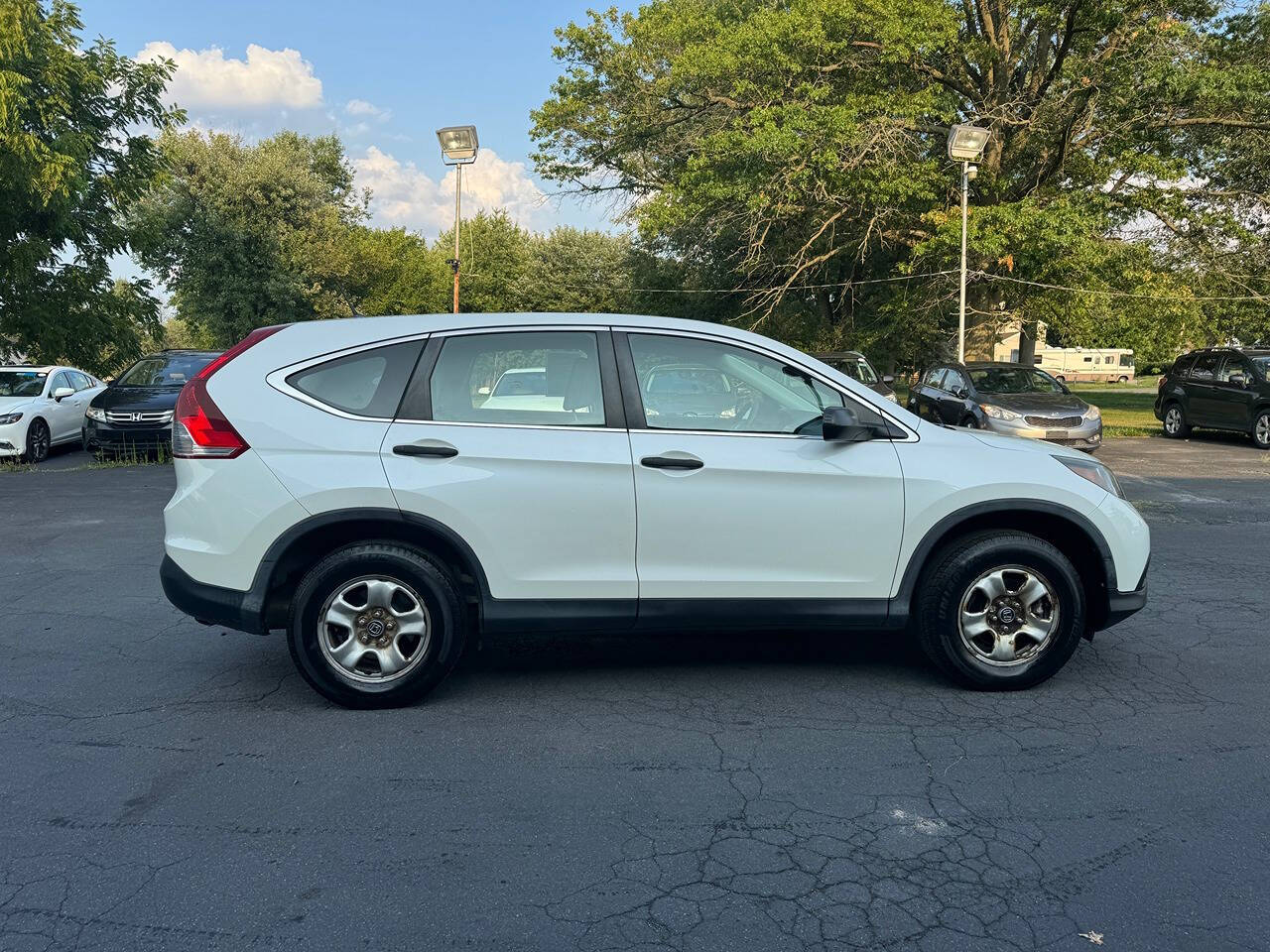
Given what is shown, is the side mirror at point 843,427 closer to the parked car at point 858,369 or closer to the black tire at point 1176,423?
the parked car at point 858,369

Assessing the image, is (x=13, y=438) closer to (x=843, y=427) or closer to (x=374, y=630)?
(x=374, y=630)

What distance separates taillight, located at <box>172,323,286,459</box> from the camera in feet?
14.6

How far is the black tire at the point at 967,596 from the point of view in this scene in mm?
4680

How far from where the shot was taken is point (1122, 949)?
2740 millimetres

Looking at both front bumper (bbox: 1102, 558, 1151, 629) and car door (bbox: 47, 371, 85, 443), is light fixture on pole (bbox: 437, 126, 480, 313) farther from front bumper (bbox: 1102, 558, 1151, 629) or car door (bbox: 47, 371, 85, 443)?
front bumper (bbox: 1102, 558, 1151, 629)

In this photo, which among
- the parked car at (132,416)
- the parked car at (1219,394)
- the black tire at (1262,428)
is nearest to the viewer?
the parked car at (132,416)

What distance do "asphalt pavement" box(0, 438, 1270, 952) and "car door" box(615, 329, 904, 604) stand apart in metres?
0.60

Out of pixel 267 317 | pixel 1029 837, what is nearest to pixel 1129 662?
pixel 1029 837

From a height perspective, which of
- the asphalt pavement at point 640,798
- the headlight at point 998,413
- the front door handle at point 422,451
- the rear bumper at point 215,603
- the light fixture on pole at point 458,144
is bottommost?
the asphalt pavement at point 640,798

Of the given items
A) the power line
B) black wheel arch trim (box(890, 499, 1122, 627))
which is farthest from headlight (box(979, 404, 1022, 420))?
black wheel arch trim (box(890, 499, 1122, 627))

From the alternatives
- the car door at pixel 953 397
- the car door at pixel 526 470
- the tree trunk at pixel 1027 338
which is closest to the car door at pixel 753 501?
the car door at pixel 526 470

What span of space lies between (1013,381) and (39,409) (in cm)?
1561

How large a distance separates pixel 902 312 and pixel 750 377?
1039 inches

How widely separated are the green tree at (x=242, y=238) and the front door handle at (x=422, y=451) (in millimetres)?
43819
